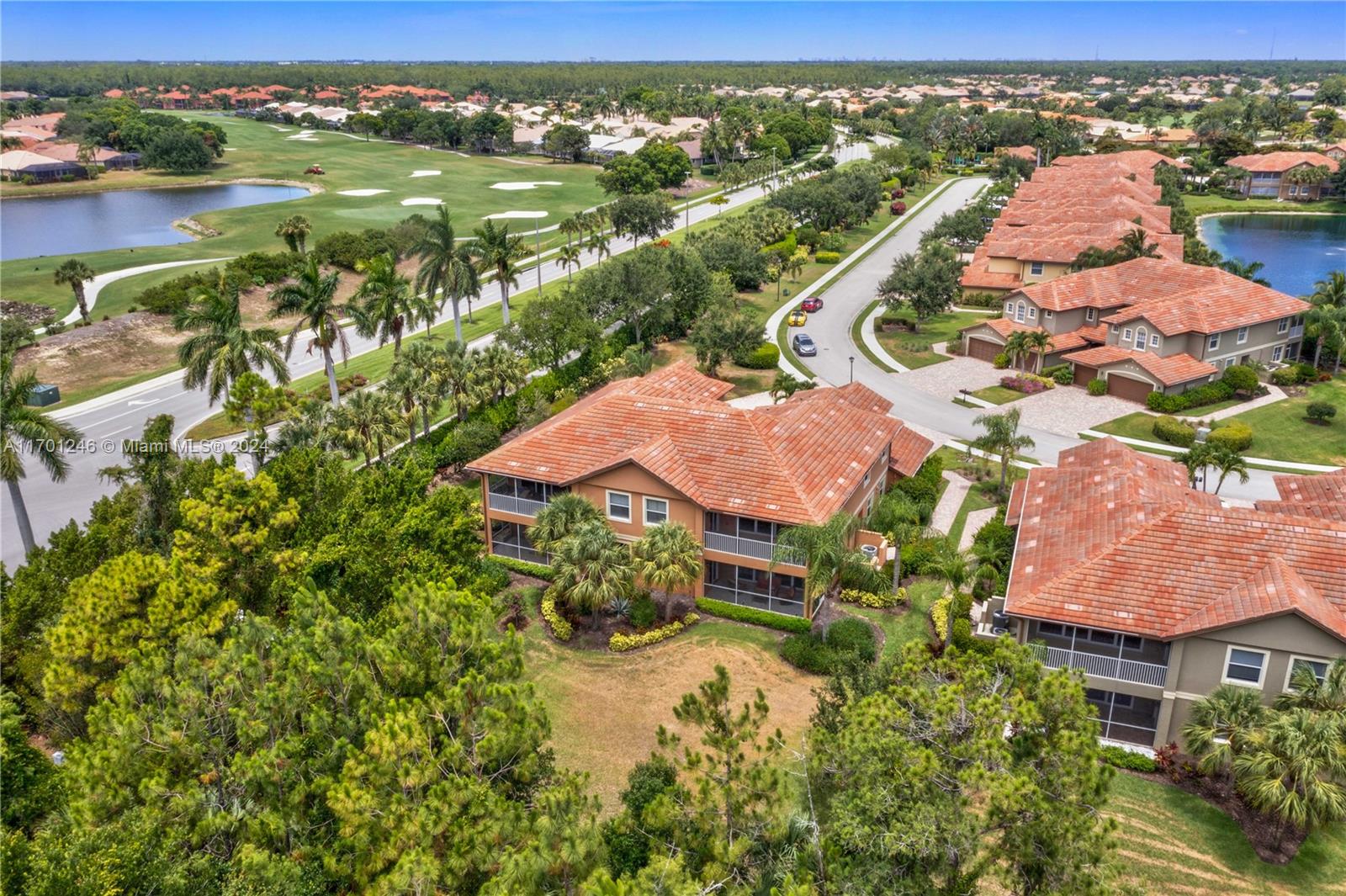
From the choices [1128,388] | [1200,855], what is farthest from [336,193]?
[1200,855]

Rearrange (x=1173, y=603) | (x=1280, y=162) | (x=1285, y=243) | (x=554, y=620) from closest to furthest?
1. (x=1173, y=603)
2. (x=554, y=620)
3. (x=1285, y=243)
4. (x=1280, y=162)

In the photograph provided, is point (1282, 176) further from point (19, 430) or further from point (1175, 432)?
point (19, 430)

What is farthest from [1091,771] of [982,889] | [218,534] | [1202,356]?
[1202,356]

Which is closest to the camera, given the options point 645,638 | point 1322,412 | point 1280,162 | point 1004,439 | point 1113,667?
point 1113,667

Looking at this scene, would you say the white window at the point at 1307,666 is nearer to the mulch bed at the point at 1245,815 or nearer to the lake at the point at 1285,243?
the mulch bed at the point at 1245,815

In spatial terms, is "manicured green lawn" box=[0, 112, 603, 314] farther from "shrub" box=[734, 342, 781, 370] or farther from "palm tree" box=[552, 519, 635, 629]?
"palm tree" box=[552, 519, 635, 629]

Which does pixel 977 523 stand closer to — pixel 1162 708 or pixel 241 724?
pixel 1162 708

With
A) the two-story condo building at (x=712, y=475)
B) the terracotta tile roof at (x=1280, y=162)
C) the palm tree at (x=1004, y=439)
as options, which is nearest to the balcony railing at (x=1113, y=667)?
the two-story condo building at (x=712, y=475)
